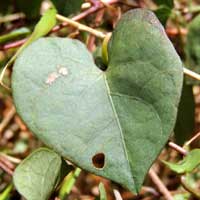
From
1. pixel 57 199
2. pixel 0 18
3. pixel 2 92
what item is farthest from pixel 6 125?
pixel 57 199

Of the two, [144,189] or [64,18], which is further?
[144,189]

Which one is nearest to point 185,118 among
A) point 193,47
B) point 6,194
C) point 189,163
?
point 193,47

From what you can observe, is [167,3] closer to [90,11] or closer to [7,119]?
[90,11]

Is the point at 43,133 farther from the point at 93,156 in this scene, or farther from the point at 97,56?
the point at 97,56

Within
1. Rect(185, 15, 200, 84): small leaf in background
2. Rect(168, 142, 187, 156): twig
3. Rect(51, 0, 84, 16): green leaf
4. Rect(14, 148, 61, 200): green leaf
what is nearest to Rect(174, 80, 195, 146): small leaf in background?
Rect(185, 15, 200, 84): small leaf in background

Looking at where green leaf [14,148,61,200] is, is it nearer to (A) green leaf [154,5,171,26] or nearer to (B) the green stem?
(B) the green stem
